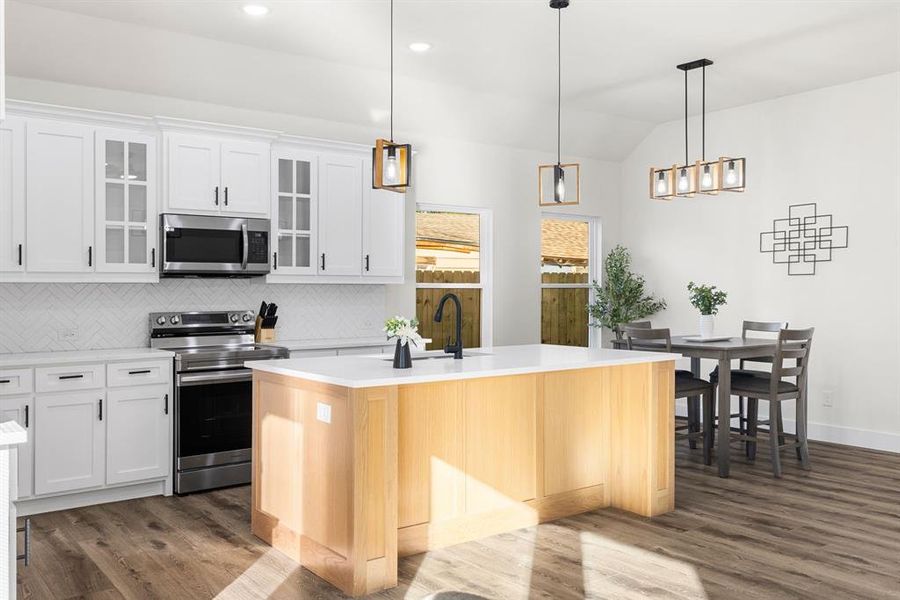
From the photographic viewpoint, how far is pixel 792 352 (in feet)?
17.9

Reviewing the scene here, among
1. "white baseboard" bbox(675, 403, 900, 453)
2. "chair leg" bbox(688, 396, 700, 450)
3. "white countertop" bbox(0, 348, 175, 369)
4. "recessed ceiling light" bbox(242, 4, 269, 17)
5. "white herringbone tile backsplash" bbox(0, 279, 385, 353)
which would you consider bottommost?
"white baseboard" bbox(675, 403, 900, 453)

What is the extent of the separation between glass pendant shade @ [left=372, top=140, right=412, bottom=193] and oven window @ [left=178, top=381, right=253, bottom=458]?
2.01 meters

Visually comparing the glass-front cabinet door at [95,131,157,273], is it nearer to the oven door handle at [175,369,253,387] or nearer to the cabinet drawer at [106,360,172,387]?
the cabinet drawer at [106,360,172,387]

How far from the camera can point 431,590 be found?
3.30m

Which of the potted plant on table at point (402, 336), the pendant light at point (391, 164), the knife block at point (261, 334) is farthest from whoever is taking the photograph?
the knife block at point (261, 334)

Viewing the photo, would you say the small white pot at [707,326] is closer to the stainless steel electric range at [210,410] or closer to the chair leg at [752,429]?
the chair leg at [752,429]

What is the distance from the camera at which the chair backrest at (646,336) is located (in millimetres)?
5602

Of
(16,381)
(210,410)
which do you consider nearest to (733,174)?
(210,410)

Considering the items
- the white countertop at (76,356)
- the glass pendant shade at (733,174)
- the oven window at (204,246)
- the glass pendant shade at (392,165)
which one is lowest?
the white countertop at (76,356)

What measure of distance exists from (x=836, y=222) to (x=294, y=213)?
4504mm

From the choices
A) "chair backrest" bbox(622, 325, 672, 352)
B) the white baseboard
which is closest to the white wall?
the white baseboard

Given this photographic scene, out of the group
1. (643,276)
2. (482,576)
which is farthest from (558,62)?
(482,576)

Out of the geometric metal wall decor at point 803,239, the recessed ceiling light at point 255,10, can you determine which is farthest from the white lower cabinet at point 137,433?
the geometric metal wall decor at point 803,239

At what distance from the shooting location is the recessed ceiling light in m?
4.53
